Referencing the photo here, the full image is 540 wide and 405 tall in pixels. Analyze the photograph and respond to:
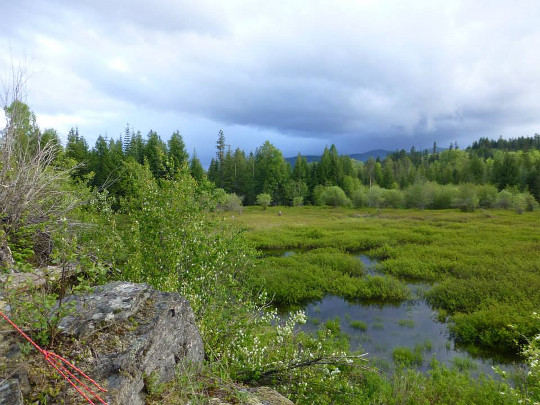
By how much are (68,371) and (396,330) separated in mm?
14387

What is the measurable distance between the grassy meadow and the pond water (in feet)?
2.10

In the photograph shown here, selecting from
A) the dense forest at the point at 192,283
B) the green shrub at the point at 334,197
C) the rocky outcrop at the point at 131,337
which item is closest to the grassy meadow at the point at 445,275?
the dense forest at the point at 192,283

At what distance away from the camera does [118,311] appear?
4570mm

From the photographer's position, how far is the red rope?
3387 mm

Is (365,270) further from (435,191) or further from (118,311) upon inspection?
(435,191)

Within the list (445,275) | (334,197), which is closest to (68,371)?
(445,275)

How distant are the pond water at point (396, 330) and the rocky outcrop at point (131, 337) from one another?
7.72m

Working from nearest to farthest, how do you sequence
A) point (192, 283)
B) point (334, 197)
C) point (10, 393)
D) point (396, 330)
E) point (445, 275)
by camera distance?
point (10, 393) → point (192, 283) → point (396, 330) → point (445, 275) → point (334, 197)

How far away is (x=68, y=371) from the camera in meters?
3.53

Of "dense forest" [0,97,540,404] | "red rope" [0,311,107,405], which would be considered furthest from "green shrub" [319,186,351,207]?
"red rope" [0,311,107,405]

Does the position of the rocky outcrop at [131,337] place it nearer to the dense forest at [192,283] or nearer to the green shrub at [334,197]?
the dense forest at [192,283]

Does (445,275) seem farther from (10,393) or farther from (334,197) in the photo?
(334,197)

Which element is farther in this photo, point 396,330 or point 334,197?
point 334,197

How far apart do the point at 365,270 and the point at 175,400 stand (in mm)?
20681
